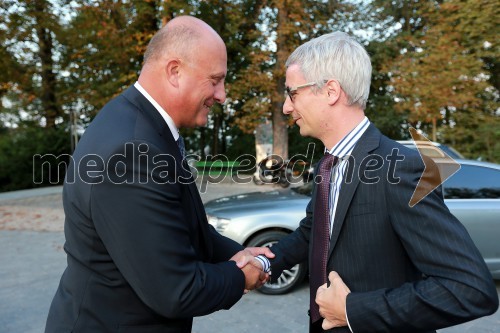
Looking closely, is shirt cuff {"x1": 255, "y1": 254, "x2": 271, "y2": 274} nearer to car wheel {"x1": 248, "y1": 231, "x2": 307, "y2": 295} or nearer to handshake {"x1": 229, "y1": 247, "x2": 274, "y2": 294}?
handshake {"x1": 229, "y1": 247, "x2": 274, "y2": 294}

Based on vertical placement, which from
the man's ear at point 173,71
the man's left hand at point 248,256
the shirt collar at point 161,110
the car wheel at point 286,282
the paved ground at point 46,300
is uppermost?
the man's ear at point 173,71

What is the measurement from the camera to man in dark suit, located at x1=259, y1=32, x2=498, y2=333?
133 centimetres

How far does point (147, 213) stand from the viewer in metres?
1.37

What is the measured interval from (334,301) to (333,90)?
2.66 feet

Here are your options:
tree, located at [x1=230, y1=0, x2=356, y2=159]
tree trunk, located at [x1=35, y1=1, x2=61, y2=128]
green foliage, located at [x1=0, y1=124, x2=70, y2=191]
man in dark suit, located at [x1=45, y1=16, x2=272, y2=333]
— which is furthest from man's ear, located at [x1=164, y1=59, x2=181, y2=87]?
green foliage, located at [x1=0, y1=124, x2=70, y2=191]

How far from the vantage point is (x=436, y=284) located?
4.37 feet

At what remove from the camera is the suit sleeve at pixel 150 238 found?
1360 mm

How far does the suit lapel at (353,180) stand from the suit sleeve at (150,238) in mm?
523

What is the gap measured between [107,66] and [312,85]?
57.7 feet

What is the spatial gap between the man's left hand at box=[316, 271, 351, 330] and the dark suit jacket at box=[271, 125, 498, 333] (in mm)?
37

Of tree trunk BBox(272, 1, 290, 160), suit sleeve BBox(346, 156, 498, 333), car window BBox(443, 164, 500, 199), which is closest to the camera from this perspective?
suit sleeve BBox(346, 156, 498, 333)

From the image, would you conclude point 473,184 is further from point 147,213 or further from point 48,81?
point 48,81

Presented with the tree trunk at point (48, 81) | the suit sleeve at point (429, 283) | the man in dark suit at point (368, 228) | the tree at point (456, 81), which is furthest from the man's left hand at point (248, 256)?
the tree trunk at point (48, 81)

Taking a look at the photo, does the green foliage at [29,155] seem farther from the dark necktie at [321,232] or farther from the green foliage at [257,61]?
the dark necktie at [321,232]
